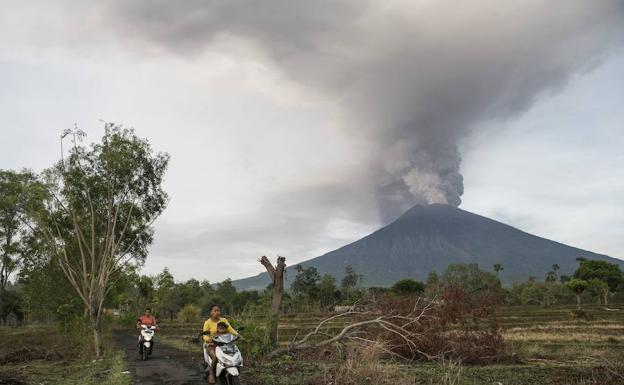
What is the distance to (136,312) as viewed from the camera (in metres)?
59.2

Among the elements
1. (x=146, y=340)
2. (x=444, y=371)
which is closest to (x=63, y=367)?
(x=146, y=340)

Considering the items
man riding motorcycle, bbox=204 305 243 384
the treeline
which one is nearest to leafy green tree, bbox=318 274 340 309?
the treeline

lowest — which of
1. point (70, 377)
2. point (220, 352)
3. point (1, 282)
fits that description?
point (70, 377)

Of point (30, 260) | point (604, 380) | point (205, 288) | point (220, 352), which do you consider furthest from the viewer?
point (205, 288)

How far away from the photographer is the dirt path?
44.3 feet

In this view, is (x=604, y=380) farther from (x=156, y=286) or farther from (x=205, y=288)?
(x=205, y=288)

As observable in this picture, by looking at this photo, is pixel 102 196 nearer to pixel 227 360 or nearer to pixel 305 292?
pixel 227 360

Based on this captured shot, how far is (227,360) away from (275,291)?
1017cm

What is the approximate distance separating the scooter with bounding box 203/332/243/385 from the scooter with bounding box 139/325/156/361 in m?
10.1

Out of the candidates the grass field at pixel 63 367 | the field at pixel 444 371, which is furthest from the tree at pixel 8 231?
the field at pixel 444 371

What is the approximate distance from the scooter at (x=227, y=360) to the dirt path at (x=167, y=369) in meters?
2.33

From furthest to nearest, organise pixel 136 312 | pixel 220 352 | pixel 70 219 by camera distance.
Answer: pixel 136 312 < pixel 70 219 < pixel 220 352

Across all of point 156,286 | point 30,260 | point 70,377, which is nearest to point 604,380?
point 70,377

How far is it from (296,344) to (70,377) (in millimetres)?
7926
